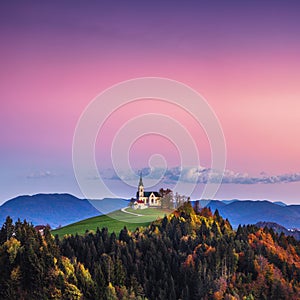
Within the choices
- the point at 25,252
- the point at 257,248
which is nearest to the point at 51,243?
the point at 25,252

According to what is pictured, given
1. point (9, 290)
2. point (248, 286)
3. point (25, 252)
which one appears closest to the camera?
point (9, 290)

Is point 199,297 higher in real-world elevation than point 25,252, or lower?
lower

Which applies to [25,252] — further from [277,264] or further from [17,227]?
[277,264]

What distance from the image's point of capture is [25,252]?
159 meters

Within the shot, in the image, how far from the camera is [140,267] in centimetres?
17388

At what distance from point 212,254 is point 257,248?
23.7 metres

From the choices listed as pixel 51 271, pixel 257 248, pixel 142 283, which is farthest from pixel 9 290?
pixel 257 248

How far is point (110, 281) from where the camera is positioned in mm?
161125

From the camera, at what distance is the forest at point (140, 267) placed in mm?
153500

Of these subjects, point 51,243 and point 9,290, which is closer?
point 9,290

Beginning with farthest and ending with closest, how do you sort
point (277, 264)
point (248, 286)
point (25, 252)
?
1. point (277, 264)
2. point (248, 286)
3. point (25, 252)

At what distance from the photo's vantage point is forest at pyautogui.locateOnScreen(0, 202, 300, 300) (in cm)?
15350

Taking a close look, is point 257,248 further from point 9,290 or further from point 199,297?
point 9,290

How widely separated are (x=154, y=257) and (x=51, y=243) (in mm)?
33583
